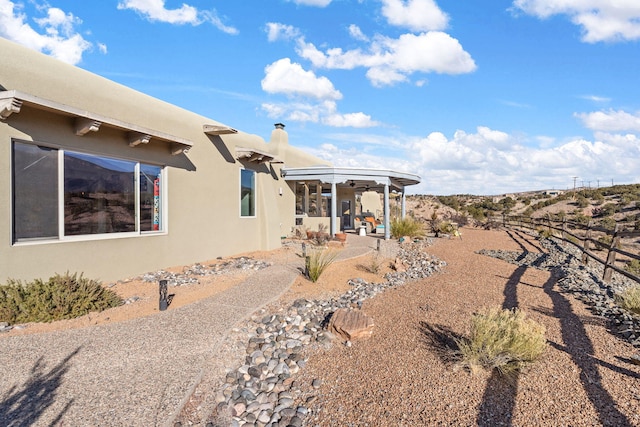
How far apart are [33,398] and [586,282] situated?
30.5 feet

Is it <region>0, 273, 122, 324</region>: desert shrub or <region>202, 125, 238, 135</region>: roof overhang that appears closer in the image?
<region>0, 273, 122, 324</region>: desert shrub

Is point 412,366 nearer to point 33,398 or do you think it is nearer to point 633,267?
point 33,398

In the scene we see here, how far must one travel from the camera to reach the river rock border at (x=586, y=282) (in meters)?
5.05

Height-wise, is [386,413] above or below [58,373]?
below

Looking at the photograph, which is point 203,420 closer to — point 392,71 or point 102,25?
point 102,25

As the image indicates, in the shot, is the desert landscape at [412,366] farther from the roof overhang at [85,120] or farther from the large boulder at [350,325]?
the roof overhang at [85,120]

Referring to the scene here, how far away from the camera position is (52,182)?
20.9 ft

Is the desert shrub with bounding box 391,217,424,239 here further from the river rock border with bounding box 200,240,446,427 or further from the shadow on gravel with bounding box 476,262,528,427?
the shadow on gravel with bounding box 476,262,528,427

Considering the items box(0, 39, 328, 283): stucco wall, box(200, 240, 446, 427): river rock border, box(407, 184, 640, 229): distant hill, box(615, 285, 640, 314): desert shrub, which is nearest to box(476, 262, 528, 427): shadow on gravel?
box(200, 240, 446, 427): river rock border

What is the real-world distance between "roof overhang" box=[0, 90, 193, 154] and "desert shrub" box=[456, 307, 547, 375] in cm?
684

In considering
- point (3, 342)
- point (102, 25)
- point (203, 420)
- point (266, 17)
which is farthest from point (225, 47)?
point (203, 420)

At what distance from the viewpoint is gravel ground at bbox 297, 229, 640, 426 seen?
3.19m

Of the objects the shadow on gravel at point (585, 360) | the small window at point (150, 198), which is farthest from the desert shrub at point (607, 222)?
the small window at point (150, 198)

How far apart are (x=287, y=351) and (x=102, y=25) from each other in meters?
10.4
